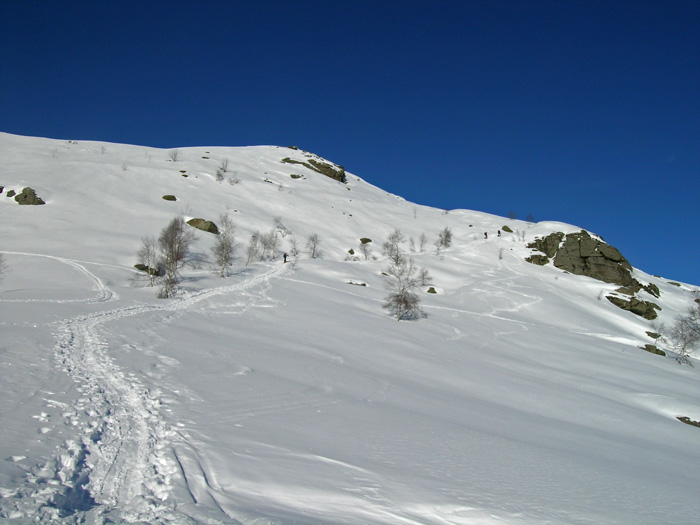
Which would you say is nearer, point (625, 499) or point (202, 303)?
point (625, 499)

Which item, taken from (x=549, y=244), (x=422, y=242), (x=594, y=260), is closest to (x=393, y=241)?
(x=422, y=242)

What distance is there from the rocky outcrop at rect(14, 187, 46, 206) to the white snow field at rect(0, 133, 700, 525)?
4933mm

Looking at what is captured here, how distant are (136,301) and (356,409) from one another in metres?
19.2

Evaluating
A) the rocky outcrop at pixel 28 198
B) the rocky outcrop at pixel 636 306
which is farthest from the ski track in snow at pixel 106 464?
the rocky outcrop at pixel 636 306

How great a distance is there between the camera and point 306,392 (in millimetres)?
10984

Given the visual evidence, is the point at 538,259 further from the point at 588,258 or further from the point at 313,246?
the point at 313,246

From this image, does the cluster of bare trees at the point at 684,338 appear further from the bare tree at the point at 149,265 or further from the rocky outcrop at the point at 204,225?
the rocky outcrop at the point at 204,225

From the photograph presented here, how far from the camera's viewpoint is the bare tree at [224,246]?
3884 centimetres

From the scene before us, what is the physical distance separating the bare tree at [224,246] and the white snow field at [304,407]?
6.21ft

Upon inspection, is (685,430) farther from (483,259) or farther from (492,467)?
(483,259)


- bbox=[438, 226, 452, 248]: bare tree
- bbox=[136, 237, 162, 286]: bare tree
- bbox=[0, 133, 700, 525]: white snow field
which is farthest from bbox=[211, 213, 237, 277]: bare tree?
bbox=[438, 226, 452, 248]: bare tree

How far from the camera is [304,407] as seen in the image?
964cm

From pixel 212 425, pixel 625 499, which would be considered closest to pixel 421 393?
pixel 625 499

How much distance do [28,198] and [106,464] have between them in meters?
53.8
